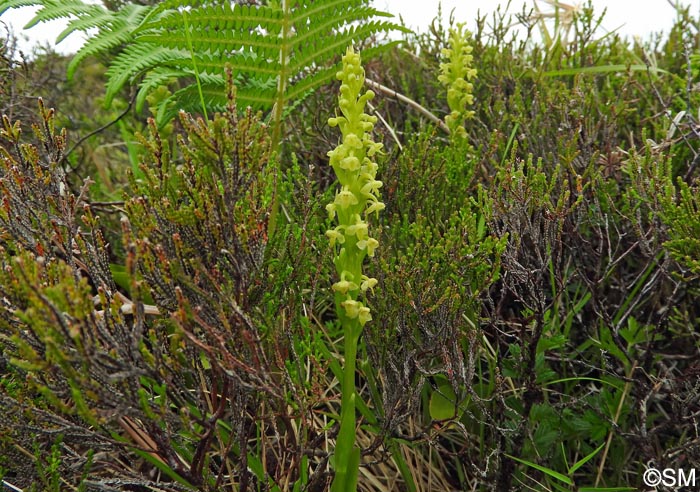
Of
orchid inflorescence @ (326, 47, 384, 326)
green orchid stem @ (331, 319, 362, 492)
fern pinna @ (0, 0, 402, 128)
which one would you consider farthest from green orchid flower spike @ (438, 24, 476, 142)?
green orchid stem @ (331, 319, 362, 492)

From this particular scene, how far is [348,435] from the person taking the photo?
53.4 inches

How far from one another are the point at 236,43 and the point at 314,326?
1.13 m

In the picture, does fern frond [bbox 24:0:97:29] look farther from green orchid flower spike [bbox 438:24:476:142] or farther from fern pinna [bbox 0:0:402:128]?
green orchid flower spike [bbox 438:24:476:142]

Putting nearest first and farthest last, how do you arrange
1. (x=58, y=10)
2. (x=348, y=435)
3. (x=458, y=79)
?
(x=348, y=435) → (x=58, y=10) → (x=458, y=79)

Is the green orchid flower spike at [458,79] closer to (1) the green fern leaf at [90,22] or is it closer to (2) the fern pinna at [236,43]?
(2) the fern pinna at [236,43]

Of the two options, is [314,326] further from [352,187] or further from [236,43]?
[236,43]

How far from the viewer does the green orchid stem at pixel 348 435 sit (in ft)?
4.44

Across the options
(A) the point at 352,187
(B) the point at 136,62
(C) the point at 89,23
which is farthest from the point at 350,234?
(C) the point at 89,23

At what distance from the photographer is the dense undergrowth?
1.18m

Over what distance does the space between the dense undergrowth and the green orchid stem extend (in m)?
0.04

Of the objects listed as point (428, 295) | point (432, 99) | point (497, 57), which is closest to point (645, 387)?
point (428, 295)

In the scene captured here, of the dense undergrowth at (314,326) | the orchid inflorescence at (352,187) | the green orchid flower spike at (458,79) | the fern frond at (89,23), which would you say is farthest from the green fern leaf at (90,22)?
the green orchid flower spike at (458,79)

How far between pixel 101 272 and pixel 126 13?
5.37 feet

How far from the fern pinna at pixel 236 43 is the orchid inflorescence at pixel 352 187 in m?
0.49
